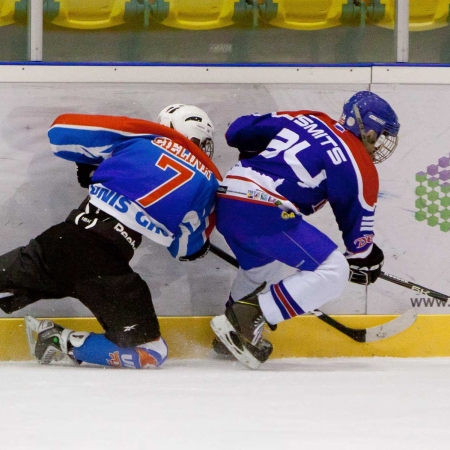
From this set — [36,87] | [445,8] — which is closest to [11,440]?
[36,87]

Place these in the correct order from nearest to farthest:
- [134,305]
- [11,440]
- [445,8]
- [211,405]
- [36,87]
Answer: [11,440]
[211,405]
[134,305]
[36,87]
[445,8]

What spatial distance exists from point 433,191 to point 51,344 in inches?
56.8

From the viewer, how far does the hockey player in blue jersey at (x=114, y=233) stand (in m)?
2.53

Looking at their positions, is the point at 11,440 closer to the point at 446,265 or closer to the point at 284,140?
the point at 284,140

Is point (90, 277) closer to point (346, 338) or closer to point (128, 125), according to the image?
point (128, 125)

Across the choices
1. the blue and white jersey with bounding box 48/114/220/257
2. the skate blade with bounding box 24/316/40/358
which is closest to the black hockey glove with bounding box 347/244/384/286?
the blue and white jersey with bounding box 48/114/220/257

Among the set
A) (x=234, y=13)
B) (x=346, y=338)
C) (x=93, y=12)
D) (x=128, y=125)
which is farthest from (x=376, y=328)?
(x=93, y=12)

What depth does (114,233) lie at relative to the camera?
8.36 ft

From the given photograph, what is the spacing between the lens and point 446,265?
2982mm

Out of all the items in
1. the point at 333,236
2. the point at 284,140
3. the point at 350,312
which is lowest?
the point at 350,312

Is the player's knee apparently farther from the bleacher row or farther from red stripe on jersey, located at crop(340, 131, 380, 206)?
the bleacher row

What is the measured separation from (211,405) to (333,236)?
1298mm

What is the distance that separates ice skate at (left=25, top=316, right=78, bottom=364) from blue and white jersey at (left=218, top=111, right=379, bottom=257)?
678mm

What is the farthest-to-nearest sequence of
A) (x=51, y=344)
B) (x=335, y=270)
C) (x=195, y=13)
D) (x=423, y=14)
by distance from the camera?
(x=195, y=13) < (x=423, y=14) < (x=51, y=344) < (x=335, y=270)
